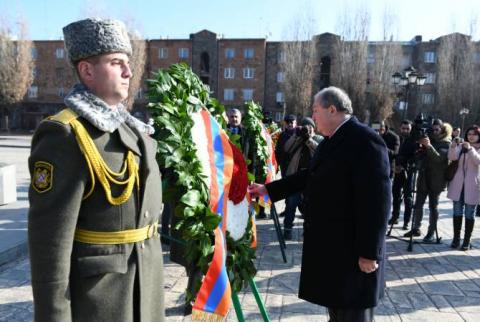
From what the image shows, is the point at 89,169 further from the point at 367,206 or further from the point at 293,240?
the point at 293,240

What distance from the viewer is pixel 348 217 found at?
8.64 ft

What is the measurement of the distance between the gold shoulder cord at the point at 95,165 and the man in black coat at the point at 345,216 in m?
1.45

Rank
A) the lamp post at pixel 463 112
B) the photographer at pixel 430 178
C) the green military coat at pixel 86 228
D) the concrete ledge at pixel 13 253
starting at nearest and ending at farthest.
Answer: the green military coat at pixel 86 228 → the concrete ledge at pixel 13 253 → the photographer at pixel 430 178 → the lamp post at pixel 463 112

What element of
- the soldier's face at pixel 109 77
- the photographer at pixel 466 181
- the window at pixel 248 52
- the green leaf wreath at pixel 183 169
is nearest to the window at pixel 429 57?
the window at pixel 248 52

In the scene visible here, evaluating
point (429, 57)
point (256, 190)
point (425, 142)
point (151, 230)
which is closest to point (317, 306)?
point (256, 190)

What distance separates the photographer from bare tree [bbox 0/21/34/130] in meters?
38.5

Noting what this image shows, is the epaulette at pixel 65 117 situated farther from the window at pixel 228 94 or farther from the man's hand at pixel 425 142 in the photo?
the window at pixel 228 94

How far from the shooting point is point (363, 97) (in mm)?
36125

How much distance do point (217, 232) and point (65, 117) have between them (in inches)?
51.4

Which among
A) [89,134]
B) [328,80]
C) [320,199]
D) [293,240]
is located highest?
[328,80]

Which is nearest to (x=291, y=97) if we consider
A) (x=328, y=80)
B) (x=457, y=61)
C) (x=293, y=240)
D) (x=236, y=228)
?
(x=328, y=80)

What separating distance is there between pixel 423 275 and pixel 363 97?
3308cm

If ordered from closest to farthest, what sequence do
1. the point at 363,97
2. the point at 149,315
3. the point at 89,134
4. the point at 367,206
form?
the point at 89,134 → the point at 149,315 → the point at 367,206 → the point at 363,97

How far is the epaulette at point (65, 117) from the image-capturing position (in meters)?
1.60
